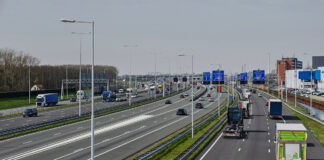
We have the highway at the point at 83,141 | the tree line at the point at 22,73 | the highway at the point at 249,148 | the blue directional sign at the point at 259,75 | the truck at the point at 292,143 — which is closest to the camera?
the truck at the point at 292,143

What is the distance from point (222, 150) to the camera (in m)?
33.1

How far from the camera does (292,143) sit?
Answer: 25.9 m

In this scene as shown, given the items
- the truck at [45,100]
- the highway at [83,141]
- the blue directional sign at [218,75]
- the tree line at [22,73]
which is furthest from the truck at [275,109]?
the tree line at [22,73]

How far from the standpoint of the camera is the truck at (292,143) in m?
25.5

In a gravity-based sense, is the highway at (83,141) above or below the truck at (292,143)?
below

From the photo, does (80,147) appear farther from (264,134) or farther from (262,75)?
(262,75)

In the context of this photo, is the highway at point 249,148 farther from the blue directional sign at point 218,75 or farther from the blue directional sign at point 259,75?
the blue directional sign at point 259,75

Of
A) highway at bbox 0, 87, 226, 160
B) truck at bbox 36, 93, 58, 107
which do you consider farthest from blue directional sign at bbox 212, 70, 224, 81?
truck at bbox 36, 93, 58, 107

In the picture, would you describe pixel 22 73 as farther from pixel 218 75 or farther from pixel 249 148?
pixel 249 148

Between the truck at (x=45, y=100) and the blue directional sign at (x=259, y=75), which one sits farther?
the blue directional sign at (x=259, y=75)

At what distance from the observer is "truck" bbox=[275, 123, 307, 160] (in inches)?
1006

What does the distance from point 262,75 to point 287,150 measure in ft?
208

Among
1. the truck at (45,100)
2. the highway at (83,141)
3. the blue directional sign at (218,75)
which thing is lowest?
the highway at (83,141)

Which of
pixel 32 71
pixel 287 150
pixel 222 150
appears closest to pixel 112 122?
pixel 222 150
